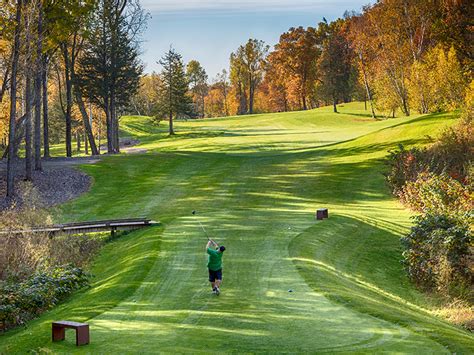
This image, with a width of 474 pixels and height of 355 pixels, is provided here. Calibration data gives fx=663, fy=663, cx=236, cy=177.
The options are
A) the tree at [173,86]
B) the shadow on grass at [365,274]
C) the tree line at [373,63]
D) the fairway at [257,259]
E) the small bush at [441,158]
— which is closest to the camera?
the fairway at [257,259]

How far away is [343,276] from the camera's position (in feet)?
70.7

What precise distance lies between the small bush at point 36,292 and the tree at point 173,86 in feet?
179

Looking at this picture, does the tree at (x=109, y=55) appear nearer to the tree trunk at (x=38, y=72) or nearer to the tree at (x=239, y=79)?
the tree trunk at (x=38, y=72)

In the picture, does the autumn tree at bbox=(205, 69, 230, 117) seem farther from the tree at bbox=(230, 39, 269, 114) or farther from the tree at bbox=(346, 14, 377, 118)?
the tree at bbox=(346, 14, 377, 118)

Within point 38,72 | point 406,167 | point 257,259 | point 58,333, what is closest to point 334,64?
point 406,167

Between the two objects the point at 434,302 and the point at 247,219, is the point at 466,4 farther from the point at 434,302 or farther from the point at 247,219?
the point at 434,302

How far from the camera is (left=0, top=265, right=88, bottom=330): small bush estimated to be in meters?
17.6

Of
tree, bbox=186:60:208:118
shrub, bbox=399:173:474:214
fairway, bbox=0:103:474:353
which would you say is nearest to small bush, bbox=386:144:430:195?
fairway, bbox=0:103:474:353

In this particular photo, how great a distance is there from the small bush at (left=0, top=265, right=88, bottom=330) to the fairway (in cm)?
67

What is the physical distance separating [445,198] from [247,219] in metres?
8.90

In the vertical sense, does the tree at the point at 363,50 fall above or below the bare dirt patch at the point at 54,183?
above

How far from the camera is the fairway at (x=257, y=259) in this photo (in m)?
13.6

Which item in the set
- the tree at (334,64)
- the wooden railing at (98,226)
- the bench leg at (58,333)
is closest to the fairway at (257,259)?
the bench leg at (58,333)

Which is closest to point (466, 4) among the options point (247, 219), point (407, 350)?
point (247, 219)
